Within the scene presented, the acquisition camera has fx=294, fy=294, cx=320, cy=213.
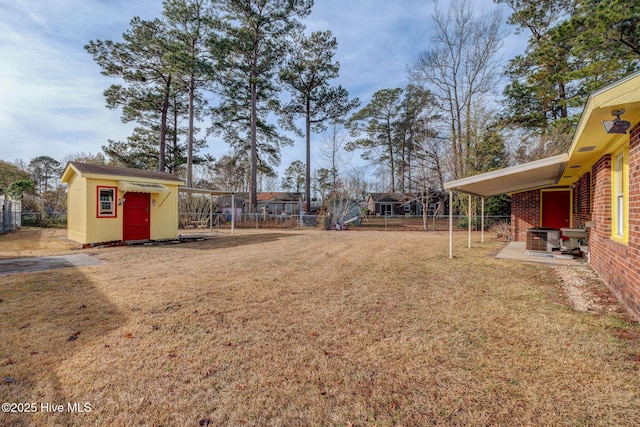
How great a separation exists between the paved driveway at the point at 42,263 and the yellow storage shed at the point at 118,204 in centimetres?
236

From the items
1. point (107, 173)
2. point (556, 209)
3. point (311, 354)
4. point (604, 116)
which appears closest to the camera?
point (311, 354)

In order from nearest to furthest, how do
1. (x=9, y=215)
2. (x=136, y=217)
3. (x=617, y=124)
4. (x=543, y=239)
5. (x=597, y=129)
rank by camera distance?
(x=617, y=124) < (x=597, y=129) < (x=543, y=239) < (x=136, y=217) < (x=9, y=215)

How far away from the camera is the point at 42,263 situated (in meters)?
7.04

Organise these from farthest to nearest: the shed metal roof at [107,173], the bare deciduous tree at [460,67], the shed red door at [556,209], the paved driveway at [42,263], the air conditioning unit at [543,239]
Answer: the bare deciduous tree at [460,67] → the shed red door at [556,209] → the shed metal roof at [107,173] → the air conditioning unit at [543,239] → the paved driveway at [42,263]

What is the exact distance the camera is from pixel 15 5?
720 cm

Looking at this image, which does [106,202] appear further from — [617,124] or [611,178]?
[611,178]

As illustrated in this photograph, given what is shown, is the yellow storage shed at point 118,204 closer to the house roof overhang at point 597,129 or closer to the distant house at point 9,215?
the distant house at point 9,215

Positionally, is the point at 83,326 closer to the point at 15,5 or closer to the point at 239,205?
the point at 15,5

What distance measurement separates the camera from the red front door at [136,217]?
10.9m

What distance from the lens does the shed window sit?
1021 cm

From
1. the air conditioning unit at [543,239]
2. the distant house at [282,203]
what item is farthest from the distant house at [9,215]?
the air conditioning unit at [543,239]

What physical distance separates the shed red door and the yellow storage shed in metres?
14.5

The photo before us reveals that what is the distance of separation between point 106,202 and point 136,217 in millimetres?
1112

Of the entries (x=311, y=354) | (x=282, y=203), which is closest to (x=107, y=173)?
(x=311, y=354)
